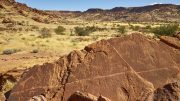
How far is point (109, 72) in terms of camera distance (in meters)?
12.3

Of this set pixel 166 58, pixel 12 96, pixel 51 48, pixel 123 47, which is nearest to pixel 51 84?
pixel 12 96

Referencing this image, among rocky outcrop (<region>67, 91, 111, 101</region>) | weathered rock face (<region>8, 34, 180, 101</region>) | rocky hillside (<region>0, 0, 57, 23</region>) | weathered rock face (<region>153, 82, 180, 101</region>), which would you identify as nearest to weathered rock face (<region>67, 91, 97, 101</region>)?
rocky outcrop (<region>67, 91, 111, 101</region>)

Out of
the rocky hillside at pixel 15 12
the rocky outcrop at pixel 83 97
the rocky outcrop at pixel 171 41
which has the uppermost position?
the rocky outcrop at pixel 171 41

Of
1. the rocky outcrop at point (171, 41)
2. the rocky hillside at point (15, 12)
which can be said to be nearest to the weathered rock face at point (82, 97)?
the rocky outcrop at point (171, 41)

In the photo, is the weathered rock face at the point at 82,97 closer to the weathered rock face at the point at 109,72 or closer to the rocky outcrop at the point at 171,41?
the weathered rock face at the point at 109,72

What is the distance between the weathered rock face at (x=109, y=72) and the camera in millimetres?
12055

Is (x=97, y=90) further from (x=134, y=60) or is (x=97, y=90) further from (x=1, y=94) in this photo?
(x=1, y=94)

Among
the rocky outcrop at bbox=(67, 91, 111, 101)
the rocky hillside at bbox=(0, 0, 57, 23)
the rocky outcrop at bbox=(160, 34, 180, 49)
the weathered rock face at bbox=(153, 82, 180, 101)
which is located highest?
the rocky outcrop at bbox=(160, 34, 180, 49)

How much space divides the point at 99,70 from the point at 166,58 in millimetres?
2110

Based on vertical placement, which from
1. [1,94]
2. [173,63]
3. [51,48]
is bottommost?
[51,48]

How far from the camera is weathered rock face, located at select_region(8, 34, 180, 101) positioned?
12.1 meters

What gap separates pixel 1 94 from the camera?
14.0 metres

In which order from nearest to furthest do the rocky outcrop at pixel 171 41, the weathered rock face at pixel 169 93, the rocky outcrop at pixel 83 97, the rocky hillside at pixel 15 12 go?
1. the weathered rock face at pixel 169 93
2. the rocky outcrop at pixel 83 97
3. the rocky outcrop at pixel 171 41
4. the rocky hillside at pixel 15 12

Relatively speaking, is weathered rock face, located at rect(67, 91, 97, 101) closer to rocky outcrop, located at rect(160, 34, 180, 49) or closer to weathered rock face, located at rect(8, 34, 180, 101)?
weathered rock face, located at rect(8, 34, 180, 101)
